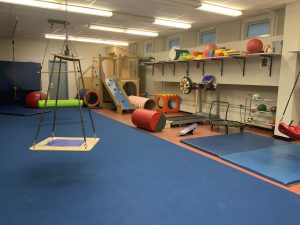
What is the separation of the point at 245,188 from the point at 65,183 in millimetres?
2388

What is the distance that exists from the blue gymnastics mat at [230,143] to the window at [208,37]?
160 inches

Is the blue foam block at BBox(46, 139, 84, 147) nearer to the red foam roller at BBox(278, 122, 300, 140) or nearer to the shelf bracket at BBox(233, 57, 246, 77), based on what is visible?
the red foam roller at BBox(278, 122, 300, 140)

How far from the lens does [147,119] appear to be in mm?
6316

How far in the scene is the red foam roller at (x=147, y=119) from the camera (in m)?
6.27

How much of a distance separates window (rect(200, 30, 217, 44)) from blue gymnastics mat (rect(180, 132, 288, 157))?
4060mm

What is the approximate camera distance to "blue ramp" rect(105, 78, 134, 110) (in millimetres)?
9628

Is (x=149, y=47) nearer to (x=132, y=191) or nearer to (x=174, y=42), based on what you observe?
(x=174, y=42)

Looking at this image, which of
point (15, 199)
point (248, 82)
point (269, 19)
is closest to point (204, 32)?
point (269, 19)

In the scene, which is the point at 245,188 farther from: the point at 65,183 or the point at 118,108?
the point at 118,108

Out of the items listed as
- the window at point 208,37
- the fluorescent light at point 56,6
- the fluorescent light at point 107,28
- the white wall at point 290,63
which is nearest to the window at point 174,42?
the window at point 208,37

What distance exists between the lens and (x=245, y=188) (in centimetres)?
324

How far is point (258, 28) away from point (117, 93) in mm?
5567

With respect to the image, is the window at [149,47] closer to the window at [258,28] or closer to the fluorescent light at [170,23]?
the fluorescent light at [170,23]

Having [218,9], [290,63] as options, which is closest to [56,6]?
[218,9]
